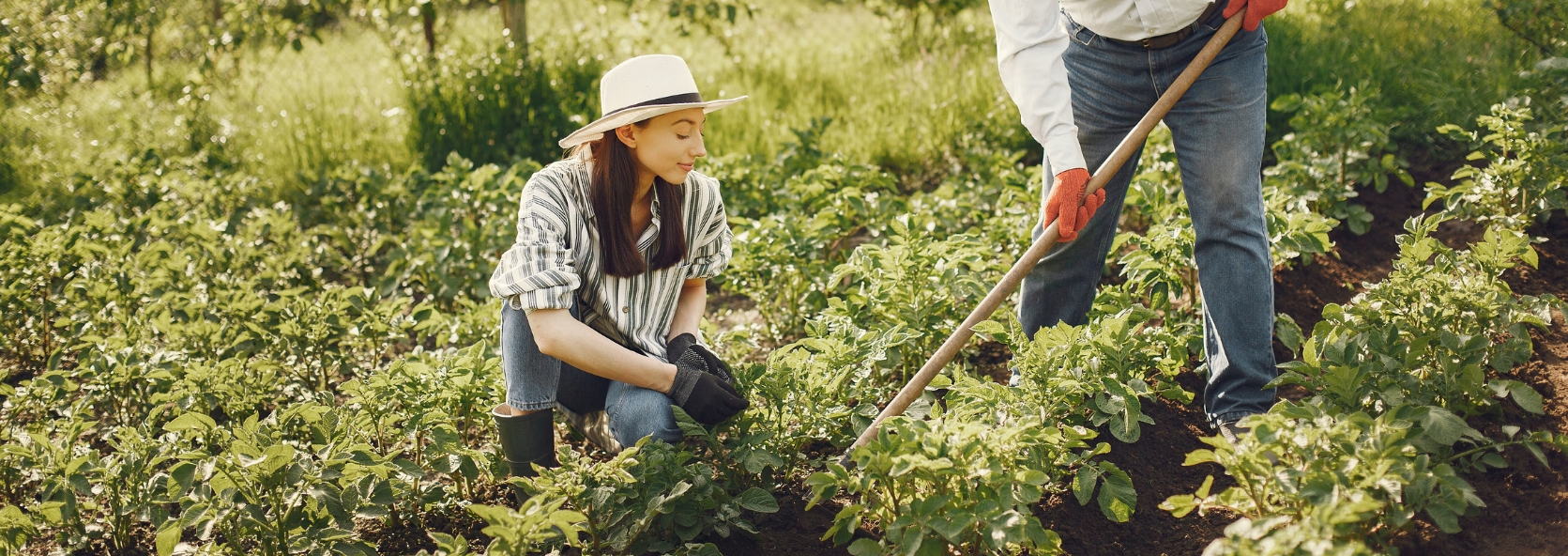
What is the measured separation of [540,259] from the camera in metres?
2.31

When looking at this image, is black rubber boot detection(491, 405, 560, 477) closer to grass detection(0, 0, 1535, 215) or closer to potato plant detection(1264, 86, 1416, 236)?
potato plant detection(1264, 86, 1416, 236)

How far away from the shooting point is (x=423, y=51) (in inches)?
245

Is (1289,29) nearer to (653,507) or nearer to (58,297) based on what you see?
(653,507)

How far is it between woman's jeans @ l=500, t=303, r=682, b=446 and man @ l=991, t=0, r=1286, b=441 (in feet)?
3.26

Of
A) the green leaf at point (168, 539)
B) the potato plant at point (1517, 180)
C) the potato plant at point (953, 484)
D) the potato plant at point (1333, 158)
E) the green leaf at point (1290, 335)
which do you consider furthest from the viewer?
the potato plant at point (1333, 158)

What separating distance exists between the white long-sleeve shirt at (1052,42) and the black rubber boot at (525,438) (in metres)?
1.30

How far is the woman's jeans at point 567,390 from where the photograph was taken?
237 centimetres

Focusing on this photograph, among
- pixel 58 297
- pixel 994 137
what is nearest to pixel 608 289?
pixel 58 297

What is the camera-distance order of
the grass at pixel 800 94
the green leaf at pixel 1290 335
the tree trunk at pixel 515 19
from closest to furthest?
the green leaf at pixel 1290 335 → the grass at pixel 800 94 → the tree trunk at pixel 515 19

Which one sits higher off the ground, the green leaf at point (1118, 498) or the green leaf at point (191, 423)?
the green leaf at point (191, 423)

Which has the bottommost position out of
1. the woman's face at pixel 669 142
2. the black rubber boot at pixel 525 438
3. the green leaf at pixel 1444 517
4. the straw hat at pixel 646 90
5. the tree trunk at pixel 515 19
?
the green leaf at pixel 1444 517

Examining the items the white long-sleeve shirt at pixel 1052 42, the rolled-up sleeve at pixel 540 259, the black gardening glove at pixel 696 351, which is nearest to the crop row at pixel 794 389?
the black gardening glove at pixel 696 351

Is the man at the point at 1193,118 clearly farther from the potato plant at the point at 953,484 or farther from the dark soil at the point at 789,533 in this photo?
the dark soil at the point at 789,533

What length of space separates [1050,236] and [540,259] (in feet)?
3.72
